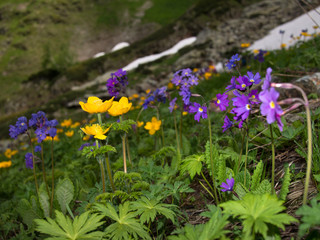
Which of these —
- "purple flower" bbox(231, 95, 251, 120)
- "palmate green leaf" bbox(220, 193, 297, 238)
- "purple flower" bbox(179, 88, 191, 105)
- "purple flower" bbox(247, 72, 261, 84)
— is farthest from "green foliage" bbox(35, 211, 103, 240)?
"purple flower" bbox(247, 72, 261, 84)

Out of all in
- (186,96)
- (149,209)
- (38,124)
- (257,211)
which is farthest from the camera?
(38,124)

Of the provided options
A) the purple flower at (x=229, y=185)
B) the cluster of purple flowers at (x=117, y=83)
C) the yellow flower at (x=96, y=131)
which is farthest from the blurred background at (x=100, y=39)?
the purple flower at (x=229, y=185)

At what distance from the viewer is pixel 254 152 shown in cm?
205

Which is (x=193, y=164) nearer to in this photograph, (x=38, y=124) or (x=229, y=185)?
(x=229, y=185)

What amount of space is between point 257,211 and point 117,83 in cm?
170

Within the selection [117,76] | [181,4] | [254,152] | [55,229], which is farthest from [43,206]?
[181,4]

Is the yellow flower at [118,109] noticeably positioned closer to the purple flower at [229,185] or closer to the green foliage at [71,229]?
the green foliage at [71,229]

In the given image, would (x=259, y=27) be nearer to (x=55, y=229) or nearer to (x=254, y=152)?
(x=254, y=152)

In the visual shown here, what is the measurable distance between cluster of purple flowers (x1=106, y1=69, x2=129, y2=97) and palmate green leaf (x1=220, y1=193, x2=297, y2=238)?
1576mm

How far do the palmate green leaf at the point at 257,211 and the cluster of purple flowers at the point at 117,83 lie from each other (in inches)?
62.0

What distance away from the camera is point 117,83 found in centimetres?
238

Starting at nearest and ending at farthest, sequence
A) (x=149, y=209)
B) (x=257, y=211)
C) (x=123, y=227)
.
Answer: (x=257, y=211) → (x=123, y=227) → (x=149, y=209)

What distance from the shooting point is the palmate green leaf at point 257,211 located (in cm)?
103

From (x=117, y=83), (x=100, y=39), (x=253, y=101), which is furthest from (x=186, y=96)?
(x=100, y=39)
